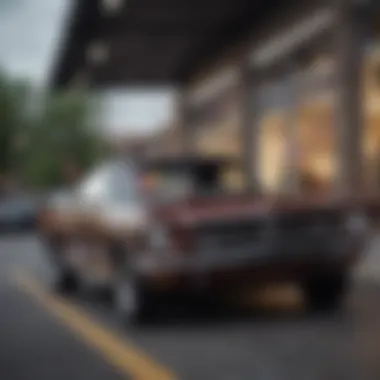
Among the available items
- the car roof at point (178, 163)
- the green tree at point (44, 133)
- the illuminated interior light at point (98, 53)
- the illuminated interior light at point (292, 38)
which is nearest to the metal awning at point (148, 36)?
the illuminated interior light at point (98, 53)

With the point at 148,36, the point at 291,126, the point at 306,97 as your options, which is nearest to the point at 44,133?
the point at 291,126

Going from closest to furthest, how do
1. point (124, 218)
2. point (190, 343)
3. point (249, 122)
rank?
point (190, 343), point (124, 218), point (249, 122)

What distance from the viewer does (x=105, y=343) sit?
11234 mm

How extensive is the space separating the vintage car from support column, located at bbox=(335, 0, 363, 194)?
1188 cm

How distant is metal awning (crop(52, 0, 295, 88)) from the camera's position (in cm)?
2988

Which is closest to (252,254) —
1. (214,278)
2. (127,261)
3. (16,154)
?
(214,278)

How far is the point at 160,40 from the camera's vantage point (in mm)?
35000

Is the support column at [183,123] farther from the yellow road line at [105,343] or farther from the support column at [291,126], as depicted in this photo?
the yellow road line at [105,343]

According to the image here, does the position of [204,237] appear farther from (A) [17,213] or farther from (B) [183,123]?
(B) [183,123]

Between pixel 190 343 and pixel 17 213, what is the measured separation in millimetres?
19404

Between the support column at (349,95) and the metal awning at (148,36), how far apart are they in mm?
4263

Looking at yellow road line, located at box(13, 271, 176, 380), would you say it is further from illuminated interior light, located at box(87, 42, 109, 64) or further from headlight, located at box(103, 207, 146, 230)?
illuminated interior light, located at box(87, 42, 109, 64)

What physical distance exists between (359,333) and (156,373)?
2547mm

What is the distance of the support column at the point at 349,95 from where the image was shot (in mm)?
25688
